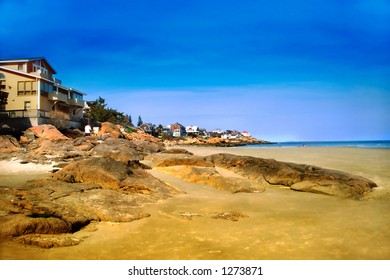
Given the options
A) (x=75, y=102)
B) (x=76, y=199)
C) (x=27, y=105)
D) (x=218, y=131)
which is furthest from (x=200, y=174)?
(x=218, y=131)

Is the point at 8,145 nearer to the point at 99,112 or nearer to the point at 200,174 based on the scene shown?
the point at 200,174

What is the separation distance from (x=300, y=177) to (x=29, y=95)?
29.8 m

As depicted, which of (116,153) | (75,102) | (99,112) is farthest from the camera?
(99,112)

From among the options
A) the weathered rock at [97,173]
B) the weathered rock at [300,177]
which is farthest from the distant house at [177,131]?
the weathered rock at [97,173]

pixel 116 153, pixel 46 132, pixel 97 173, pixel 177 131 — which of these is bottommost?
pixel 97 173

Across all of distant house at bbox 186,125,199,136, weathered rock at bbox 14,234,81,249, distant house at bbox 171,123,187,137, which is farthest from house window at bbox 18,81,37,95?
distant house at bbox 186,125,199,136

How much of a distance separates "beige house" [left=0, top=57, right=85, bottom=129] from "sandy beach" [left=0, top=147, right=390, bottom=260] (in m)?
23.9

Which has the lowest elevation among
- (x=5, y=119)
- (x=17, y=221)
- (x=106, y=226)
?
(x=106, y=226)

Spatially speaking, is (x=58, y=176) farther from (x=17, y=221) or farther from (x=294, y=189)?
(x=294, y=189)

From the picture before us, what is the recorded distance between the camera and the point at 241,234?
5445 millimetres

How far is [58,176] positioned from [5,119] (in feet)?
72.3

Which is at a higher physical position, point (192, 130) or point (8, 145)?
point (192, 130)

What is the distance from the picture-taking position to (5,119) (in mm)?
26219
